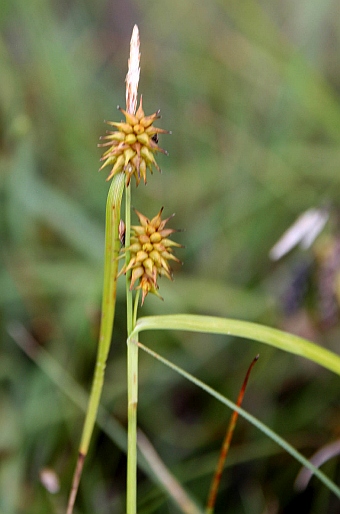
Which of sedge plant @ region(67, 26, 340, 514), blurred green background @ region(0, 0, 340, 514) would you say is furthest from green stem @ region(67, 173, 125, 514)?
blurred green background @ region(0, 0, 340, 514)

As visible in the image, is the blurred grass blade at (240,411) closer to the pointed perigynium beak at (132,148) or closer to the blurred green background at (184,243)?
the pointed perigynium beak at (132,148)

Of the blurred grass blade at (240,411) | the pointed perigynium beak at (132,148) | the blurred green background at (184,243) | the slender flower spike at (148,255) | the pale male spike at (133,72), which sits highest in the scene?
the blurred green background at (184,243)

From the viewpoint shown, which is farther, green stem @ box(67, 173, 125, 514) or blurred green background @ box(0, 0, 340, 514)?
blurred green background @ box(0, 0, 340, 514)

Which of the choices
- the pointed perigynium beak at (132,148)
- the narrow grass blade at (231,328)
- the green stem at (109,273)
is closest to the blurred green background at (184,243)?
the green stem at (109,273)

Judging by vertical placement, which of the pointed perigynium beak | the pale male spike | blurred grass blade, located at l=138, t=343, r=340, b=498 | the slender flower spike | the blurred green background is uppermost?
the blurred green background

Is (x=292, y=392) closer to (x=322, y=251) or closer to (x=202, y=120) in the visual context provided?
(x=322, y=251)

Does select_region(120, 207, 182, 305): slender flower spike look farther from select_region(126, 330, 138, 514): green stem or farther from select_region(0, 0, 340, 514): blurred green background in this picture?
select_region(0, 0, 340, 514): blurred green background
